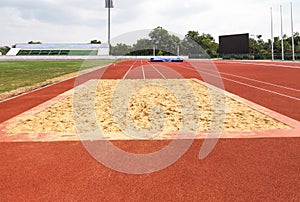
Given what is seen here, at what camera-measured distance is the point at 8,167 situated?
12.4ft

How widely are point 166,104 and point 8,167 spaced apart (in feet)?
16.6

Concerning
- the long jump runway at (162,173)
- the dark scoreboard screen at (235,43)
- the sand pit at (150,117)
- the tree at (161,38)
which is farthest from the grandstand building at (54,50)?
the long jump runway at (162,173)

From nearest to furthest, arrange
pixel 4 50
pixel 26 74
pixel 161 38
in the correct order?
pixel 26 74, pixel 161 38, pixel 4 50

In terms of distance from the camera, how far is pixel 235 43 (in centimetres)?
5600

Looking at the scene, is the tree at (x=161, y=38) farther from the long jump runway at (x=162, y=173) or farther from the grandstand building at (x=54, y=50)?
the grandstand building at (x=54, y=50)

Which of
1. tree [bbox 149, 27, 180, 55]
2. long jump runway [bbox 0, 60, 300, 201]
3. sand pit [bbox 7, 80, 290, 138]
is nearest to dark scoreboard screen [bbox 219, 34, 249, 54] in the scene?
tree [bbox 149, 27, 180, 55]

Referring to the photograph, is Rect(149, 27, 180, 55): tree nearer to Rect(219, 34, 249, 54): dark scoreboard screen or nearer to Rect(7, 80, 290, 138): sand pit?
Rect(7, 80, 290, 138): sand pit

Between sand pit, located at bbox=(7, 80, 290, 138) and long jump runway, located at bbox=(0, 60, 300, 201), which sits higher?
sand pit, located at bbox=(7, 80, 290, 138)

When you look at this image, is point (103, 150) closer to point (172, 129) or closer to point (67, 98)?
point (172, 129)


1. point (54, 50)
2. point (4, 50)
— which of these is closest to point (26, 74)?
point (54, 50)

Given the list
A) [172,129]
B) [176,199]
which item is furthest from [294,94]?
[176,199]

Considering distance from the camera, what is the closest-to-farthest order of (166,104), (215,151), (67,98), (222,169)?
(222,169)
(215,151)
(166,104)
(67,98)

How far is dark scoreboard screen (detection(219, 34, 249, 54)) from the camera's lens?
54062 mm

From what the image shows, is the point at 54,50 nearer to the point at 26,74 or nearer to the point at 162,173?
the point at 26,74
